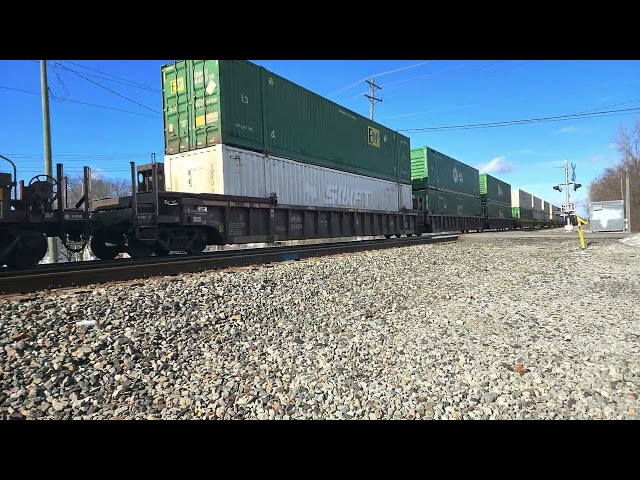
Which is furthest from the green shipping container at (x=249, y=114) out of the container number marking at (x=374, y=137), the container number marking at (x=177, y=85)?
the container number marking at (x=374, y=137)

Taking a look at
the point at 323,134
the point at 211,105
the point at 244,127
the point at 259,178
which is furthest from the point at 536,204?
the point at 211,105

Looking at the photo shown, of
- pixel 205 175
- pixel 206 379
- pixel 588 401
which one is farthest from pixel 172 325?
pixel 205 175

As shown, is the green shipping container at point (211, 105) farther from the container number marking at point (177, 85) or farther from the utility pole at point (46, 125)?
the utility pole at point (46, 125)

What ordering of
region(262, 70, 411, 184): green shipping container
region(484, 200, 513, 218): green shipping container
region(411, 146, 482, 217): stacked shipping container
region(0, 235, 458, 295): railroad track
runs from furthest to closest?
region(484, 200, 513, 218): green shipping container, region(411, 146, 482, 217): stacked shipping container, region(262, 70, 411, 184): green shipping container, region(0, 235, 458, 295): railroad track

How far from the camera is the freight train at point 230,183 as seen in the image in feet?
26.8

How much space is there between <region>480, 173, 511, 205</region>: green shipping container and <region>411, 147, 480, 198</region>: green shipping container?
5664 mm

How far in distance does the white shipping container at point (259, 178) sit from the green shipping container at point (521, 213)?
39474 mm

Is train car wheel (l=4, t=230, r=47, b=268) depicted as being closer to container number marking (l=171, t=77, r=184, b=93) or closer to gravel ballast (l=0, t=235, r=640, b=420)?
gravel ballast (l=0, t=235, r=640, b=420)

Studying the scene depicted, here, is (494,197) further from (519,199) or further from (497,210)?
(519,199)

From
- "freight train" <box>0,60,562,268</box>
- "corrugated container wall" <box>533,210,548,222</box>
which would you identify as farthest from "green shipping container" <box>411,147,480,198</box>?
"corrugated container wall" <box>533,210,548,222</box>

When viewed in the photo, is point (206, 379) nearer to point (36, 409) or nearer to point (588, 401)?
point (36, 409)

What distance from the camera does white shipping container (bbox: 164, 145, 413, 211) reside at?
11547 mm
